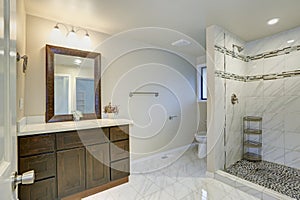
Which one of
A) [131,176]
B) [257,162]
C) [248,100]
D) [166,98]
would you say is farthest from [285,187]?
[166,98]

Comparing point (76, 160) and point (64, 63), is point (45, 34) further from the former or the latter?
point (76, 160)

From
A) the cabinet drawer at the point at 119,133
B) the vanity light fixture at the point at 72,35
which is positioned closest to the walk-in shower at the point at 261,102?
the cabinet drawer at the point at 119,133

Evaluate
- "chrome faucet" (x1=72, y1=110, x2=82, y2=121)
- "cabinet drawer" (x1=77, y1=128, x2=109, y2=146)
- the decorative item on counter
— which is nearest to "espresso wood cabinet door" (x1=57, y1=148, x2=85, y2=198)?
"cabinet drawer" (x1=77, y1=128, x2=109, y2=146)

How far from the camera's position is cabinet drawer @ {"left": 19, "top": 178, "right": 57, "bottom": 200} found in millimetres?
1686

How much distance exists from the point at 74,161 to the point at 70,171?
11 cm

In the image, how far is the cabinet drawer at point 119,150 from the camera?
7.59 ft

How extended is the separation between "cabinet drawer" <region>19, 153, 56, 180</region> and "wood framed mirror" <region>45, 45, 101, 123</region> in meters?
0.63

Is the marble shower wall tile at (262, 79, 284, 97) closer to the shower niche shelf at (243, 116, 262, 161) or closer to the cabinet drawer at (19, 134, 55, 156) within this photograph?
the shower niche shelf at (243, 116, 262, 161)

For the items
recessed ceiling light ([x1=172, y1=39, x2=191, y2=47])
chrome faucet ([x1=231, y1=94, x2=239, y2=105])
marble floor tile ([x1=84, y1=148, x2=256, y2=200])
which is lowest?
marble floor tile ([x1=84, y1=148, x2=256, y2=200])

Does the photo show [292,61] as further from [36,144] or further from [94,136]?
[36,144]

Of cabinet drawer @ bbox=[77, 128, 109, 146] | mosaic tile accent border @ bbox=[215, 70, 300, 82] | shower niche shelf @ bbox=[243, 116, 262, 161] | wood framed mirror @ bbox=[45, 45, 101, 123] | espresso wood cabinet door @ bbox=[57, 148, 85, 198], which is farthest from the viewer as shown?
shower niche shelf @ bbox=[243, 116, 262, 161]

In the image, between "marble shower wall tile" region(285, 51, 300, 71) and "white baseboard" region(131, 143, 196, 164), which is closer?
"marble shower wall tile" region(285, 51, 300, 71)

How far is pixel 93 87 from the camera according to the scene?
266 cm

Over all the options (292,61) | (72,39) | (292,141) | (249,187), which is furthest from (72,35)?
(292,141)
